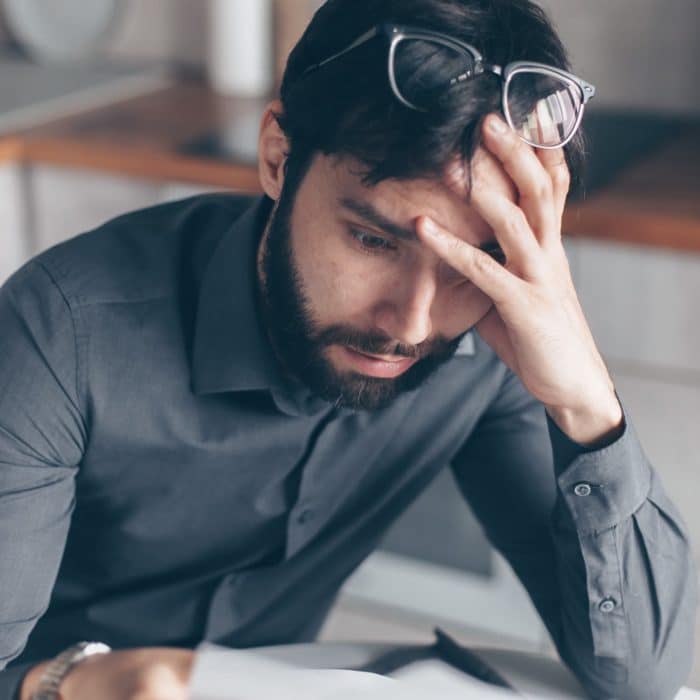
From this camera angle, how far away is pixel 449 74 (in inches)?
36.4

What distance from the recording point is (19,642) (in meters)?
1.00

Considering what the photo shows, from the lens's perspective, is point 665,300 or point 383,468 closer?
point 383,468

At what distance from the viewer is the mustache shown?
3.37ft

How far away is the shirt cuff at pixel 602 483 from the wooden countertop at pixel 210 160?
1.76ft

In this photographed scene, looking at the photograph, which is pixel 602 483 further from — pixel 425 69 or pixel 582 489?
pixel 425 69

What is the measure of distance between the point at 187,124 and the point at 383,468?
96cm

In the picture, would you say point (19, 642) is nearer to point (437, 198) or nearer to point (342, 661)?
point (342, 661)

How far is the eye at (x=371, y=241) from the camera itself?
38.5 inches

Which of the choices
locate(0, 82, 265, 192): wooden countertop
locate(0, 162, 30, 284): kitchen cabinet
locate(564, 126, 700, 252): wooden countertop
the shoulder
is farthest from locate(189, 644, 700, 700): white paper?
locate(0, 162, 30, 284): kitchen cabinet

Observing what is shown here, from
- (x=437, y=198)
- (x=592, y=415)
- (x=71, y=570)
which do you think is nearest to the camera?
(x=437, y=198)

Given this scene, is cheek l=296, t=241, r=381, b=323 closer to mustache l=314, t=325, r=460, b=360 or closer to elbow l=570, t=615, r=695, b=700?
mustache l=314, t=325, r=460, b=360

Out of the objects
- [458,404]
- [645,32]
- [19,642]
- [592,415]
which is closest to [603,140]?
[645,32]

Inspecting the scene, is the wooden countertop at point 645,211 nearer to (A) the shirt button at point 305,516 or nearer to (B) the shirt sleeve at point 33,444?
(A) the shirt button at point 305,516

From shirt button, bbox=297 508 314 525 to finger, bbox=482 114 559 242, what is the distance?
14.1 inches
